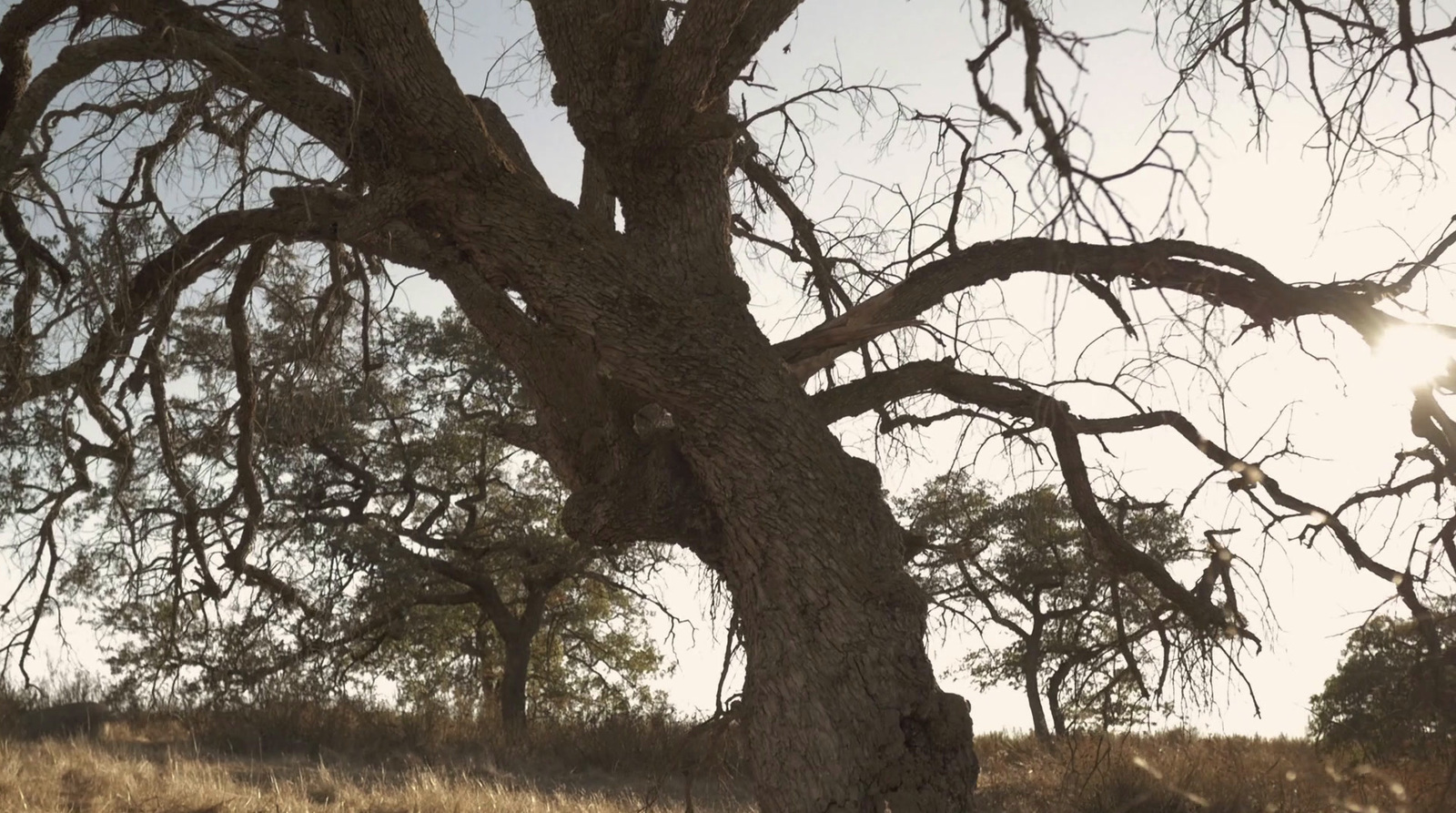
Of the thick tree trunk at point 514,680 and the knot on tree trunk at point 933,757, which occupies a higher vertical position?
the thick tree trunk at point 514,680

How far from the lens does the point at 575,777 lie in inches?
439

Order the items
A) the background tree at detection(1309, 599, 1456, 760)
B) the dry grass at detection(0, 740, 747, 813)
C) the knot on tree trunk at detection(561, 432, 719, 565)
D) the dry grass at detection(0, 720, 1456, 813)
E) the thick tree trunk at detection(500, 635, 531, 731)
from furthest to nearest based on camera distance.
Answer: the thick tree trunk at detection(500, 635, 531, 731) < the background tree at detection(1309, 599, 1456, 760) < the dry grass at detection(0, 720, 1456, 813) < the dry grass at detection(0, 740, 747, 813) < the knot on tree trunk at detection(561, 432, 719, 565)

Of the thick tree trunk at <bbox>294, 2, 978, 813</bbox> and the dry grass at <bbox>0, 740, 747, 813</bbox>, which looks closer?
the thick tree trunk at <bbox>294, 2, 978, 813</bbox>

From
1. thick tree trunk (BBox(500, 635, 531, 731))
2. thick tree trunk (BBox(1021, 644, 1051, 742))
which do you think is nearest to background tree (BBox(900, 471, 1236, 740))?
thick tree trunk (BBox(1021, 644, 1051, 742))

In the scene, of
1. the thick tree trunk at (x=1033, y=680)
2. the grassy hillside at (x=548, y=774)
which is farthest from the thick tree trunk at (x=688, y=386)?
the thick tree trunk at (x=1033, y=680)

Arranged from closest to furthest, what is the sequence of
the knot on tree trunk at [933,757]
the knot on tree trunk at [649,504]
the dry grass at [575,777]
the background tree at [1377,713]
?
1. the knot on tree trunk at [933,757]
2. the knot on tree trunk at [649,504]
3. the dry grass at [575,777]
4. the background tree at [1377,713]

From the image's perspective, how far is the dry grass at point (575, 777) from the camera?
6406 mm

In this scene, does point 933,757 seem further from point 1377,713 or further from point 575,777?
point 1377,713

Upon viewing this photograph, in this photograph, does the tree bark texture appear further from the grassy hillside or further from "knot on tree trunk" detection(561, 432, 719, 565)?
the grassy hillside

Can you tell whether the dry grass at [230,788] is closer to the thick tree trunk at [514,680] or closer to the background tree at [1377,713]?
the thick tree trunk at [514,680]

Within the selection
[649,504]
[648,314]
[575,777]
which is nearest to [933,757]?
[649,504]

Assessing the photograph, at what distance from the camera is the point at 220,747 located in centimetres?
1096

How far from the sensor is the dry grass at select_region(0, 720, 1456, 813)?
21.0ft

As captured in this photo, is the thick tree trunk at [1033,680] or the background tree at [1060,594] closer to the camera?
the background tree at [1060,594]
